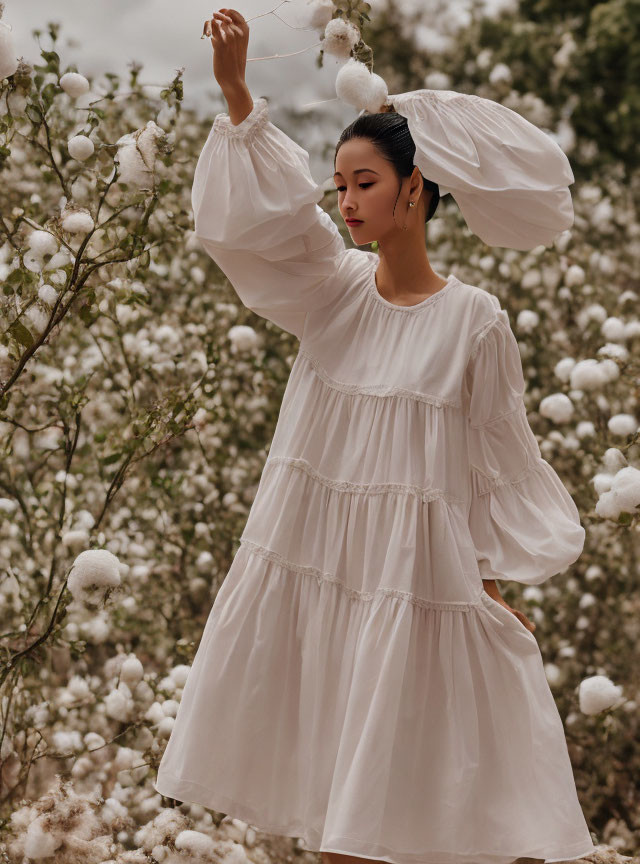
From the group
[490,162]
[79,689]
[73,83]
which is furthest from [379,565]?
[79,689]

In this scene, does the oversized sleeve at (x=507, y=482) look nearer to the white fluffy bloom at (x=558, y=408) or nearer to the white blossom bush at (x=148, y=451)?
the white blossom bush at (x=148, y=451)

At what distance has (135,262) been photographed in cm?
217

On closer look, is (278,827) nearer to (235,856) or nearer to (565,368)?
(235,856)

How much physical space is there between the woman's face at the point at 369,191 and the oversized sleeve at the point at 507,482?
0.23 meters

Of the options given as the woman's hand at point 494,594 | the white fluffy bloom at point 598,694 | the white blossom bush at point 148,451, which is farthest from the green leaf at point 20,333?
the white fluffy bloom at point 598,694

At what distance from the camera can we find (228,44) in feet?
5.34

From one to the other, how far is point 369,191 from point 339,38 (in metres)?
0.25

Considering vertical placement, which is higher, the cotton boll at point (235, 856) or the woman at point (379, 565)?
the woman at point (379, 565)

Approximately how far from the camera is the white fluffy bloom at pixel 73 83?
1.92 metres

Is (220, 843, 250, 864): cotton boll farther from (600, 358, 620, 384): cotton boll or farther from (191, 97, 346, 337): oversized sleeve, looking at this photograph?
(600, 358, 620, 384): cotton boll

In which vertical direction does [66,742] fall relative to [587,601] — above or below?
below

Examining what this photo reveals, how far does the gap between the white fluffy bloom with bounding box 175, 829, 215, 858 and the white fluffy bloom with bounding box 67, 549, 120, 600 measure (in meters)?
0.52

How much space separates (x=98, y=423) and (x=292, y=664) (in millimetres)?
1578

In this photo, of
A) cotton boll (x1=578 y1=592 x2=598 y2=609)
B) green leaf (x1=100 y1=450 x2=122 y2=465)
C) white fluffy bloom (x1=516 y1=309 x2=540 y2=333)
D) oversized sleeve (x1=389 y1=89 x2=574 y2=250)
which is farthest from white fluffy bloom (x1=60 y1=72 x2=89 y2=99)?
cotton boll (x1=578 y1=592 x2=598 y2=609)
